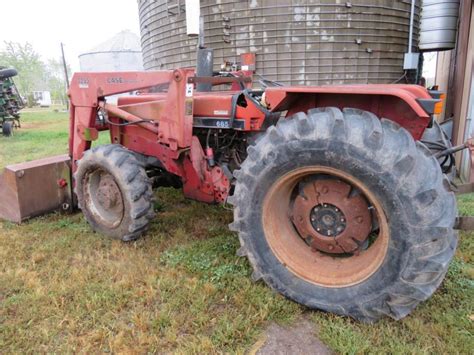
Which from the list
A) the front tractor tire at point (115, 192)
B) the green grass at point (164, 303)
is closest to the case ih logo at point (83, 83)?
the front tractor tire at point (115, 192)

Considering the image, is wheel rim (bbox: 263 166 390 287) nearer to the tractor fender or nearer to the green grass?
the green grass

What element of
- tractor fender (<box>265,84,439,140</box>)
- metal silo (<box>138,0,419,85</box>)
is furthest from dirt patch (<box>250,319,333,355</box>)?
metal silo (<box>138,0,419,85</box>)

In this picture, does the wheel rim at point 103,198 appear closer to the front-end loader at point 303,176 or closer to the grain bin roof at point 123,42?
the front-end loader at point 303,176

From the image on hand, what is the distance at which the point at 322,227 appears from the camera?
7.75 feet

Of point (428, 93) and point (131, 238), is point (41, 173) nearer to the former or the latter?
point (131, 238)

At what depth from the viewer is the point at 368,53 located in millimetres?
9156

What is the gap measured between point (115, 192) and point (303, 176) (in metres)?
1.76

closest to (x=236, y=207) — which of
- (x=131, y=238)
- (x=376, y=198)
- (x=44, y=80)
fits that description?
(x=376, y=198)

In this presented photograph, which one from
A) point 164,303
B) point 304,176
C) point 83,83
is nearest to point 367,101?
point 304,176

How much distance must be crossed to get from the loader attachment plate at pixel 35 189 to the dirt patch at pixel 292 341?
9.31ft

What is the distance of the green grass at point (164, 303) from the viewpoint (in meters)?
2.04

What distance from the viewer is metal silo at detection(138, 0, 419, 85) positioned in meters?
8.79

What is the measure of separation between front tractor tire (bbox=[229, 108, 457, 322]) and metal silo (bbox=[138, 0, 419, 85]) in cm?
732

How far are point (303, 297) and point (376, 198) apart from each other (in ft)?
2.48
